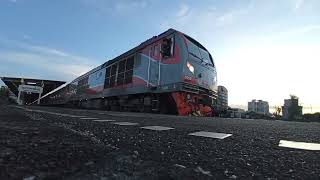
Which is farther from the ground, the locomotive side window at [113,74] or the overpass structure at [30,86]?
the overpass structure at [30,86]

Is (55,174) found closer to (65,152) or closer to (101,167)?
(101,167)

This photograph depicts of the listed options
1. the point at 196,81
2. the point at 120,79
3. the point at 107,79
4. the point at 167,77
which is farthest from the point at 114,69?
the point at 196,81

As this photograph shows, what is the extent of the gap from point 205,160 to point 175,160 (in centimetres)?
19

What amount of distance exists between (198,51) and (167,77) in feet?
7.18

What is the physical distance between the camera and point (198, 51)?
576 inches

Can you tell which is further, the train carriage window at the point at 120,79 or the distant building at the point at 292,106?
the distant building at the point at 292,106

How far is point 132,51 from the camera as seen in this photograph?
1636 centimetres

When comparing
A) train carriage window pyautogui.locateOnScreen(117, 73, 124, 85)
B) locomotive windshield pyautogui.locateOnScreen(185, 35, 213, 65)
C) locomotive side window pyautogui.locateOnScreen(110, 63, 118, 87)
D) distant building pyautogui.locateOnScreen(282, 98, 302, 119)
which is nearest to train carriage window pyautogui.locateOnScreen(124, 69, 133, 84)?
train carriage window pyautogui.locateOnScreen(117, 73, 124, 85)

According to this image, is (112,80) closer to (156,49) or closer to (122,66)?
(122,66)

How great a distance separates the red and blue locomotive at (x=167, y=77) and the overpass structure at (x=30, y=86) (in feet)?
90.9

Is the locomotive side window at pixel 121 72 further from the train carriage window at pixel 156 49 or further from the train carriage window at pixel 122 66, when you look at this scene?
the train carriage window at pixel 156 49

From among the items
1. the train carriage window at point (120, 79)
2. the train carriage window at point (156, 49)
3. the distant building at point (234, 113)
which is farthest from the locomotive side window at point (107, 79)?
the distant building at point (234, 113)

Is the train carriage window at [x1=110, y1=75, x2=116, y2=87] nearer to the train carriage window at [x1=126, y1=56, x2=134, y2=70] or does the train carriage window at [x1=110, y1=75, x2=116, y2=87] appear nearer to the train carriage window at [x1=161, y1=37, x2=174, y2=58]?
the train carriage window at [x1=126, y1=56, x2=134, y2=70]

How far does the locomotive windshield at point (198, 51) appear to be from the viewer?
547 inches
